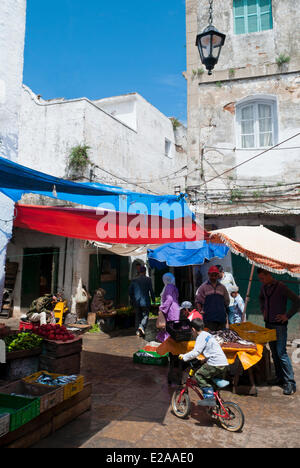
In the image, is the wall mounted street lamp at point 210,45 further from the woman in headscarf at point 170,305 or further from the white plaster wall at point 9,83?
the woman in headscarf at point 170,305

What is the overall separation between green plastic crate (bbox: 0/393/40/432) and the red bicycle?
1.91m

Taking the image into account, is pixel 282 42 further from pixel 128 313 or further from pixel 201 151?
pixel 128 313

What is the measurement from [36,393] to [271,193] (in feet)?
26.9

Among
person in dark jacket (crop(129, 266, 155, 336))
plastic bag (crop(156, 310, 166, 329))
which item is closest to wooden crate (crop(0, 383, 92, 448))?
plastic bag (crop(156, 310, 166, 329))

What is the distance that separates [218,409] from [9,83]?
25.6ft

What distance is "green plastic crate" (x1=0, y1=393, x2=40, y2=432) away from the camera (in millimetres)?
3471

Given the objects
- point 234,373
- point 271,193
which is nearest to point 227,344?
point 234,373

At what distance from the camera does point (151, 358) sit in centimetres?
727

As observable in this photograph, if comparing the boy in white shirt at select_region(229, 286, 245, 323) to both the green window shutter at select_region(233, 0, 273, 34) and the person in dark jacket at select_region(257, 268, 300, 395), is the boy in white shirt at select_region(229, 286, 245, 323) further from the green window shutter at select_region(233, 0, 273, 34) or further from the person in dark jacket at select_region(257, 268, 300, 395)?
the green window shutter at select_region(233, 0, 273, 34)

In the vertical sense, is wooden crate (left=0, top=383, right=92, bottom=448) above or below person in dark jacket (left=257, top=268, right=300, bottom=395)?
below

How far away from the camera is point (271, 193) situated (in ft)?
33.0

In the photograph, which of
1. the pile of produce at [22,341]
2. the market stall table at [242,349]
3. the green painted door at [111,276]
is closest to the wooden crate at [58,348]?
the pile of produce at [22,341]

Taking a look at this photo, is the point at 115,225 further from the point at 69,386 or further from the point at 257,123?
the point at 257,123

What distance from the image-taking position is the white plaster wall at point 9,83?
7.40 metres
